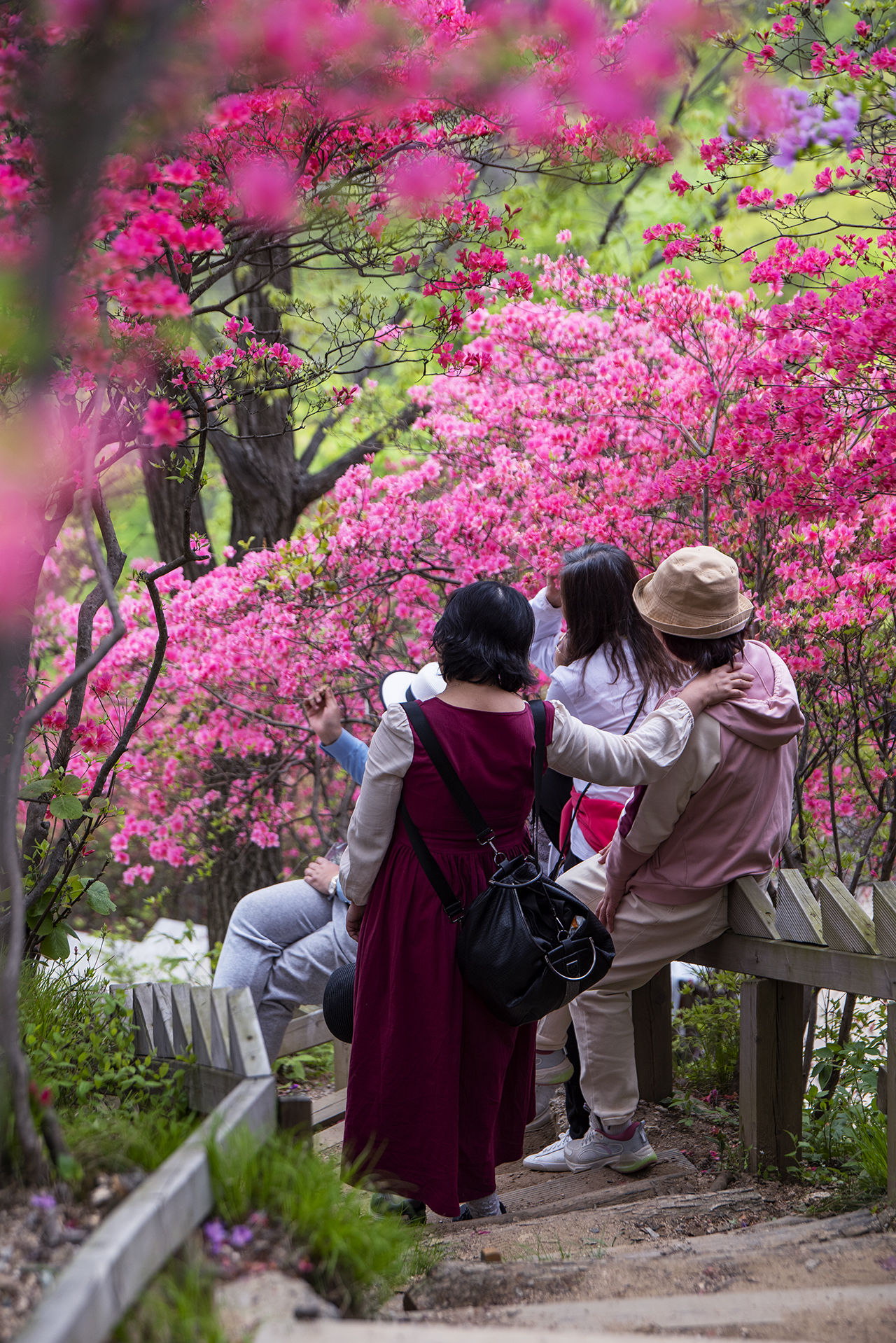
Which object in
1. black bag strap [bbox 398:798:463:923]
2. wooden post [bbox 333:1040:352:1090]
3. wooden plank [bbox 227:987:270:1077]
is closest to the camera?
wooden plank [bbox 227:987:270:1077]

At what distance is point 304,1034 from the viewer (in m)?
4.37

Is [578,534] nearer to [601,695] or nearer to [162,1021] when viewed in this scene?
[601,695]

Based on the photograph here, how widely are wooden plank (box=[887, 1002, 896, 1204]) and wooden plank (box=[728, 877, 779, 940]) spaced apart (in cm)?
41

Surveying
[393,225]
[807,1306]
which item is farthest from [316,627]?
[807,1306]

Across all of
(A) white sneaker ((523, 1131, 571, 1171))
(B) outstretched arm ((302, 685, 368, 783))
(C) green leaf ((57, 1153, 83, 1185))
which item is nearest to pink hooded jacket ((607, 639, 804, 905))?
(B) outstretched arm ((302, 685, 368, 783))

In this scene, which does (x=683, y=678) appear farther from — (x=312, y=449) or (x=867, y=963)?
(x=312, y=449)

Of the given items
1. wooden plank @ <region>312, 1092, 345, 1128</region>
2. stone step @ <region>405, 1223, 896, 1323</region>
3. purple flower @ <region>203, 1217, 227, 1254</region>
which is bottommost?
wooden plank @ <region>312, 1092, 345, 1128</region>

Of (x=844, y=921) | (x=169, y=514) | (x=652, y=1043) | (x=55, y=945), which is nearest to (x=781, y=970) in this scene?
(x=844, y=921)

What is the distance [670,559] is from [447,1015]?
4.23ft

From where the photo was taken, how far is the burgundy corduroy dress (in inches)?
96.0

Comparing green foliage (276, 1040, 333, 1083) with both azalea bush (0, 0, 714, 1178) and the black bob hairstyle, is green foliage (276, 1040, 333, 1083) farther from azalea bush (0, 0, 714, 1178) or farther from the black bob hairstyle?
the black bob hairstyle

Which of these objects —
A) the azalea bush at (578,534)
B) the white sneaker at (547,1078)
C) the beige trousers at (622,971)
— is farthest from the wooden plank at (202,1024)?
the white sneaker at (547,1078)

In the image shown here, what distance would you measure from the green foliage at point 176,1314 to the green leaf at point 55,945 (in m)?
1.35

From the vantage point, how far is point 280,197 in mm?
2961
